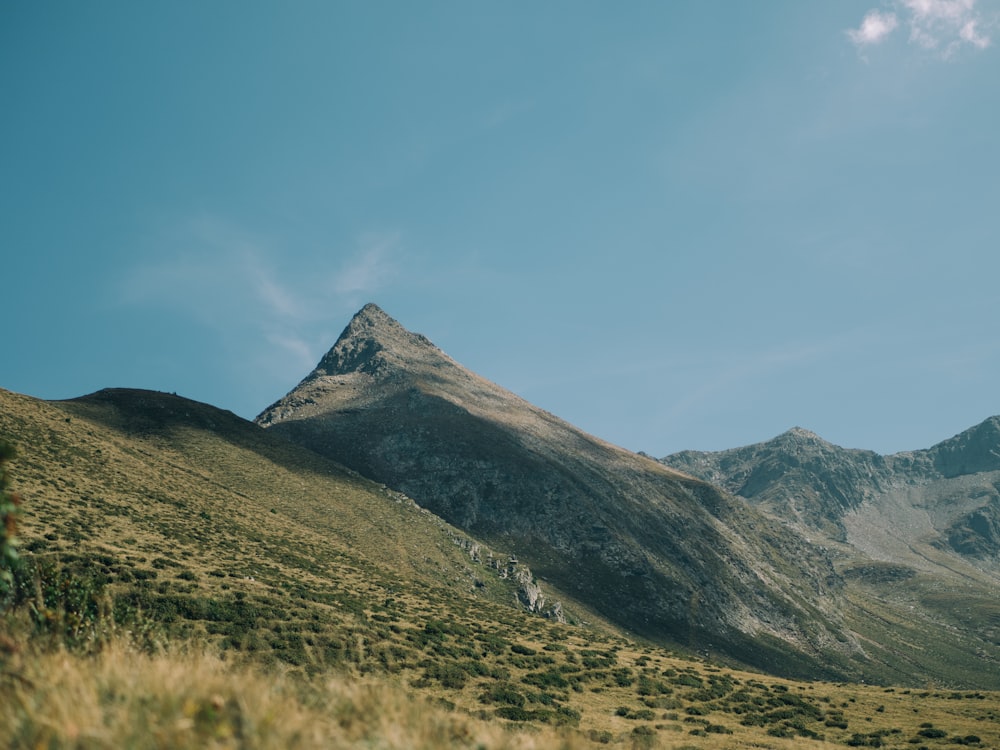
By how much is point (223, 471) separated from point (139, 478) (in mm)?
26895

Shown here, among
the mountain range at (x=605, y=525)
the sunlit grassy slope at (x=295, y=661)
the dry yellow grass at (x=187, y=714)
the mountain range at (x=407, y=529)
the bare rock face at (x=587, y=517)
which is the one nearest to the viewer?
the dry yellow grass at (x=187, y=714)

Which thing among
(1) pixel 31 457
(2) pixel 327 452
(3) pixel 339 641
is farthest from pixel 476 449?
(3) pixel 339 641

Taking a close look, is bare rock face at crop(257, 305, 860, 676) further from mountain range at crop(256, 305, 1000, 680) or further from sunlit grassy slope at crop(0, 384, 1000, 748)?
sunlit grassy slope at crop(0, 384, 1000, 748)

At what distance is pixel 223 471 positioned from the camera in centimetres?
8462

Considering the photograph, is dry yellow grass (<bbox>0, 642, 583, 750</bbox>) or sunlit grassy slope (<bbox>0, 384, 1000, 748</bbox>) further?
sunlit grassy slope (<bbox>0, 384, 1000, 748</bbox>)

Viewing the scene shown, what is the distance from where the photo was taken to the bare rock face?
417 ft

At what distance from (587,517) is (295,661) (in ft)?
395

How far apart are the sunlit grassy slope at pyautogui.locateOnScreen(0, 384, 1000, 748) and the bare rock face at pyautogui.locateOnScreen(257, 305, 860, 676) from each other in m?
55.2

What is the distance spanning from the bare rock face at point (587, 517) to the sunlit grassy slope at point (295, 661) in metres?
55.2

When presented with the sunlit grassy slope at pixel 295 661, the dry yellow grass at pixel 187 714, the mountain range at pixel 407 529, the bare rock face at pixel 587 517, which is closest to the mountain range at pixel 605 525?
the bare rock face at pixel 587 517

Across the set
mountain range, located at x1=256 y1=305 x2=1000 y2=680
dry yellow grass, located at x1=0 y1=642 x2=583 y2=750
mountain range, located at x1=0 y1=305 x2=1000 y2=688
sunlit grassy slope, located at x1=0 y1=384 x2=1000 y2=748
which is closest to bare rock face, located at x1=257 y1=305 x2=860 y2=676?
mountain range, located at x1=256 y1=305 x2=1000 y2=680

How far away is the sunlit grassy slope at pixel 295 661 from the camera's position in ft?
20.6

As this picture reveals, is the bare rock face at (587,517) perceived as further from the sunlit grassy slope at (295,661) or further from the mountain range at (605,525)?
the sunlit grassy slope at (295,661)

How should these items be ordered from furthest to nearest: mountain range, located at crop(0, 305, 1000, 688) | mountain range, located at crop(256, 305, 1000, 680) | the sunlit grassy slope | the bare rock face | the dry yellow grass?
mountain range, located at crop(256, 305, 1000, 680) → the bare rock face → mountain range, located at crop(0, 305, 1000, 688) → the sunlit grassy slope → the dry yellow grass
